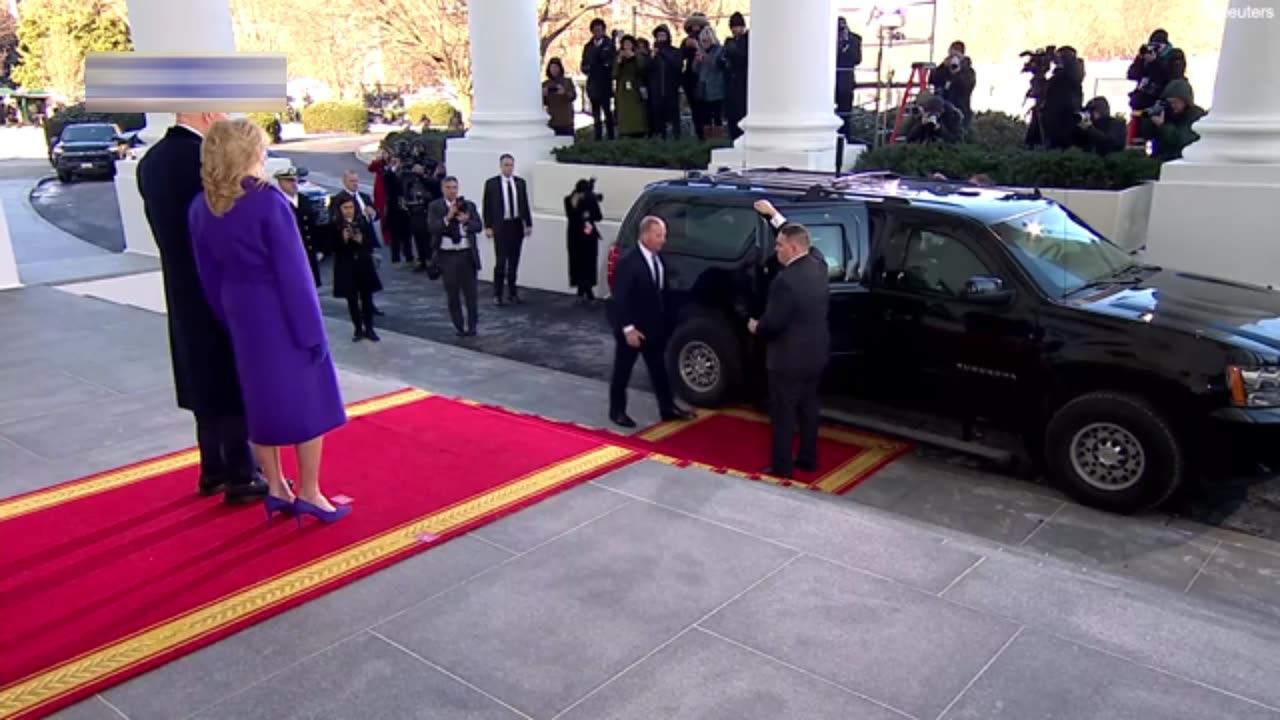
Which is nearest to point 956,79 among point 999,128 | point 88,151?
point 999,128

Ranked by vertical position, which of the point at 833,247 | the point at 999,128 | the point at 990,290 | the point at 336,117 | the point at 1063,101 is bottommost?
the point at 990,290

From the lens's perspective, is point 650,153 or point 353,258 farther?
point 650,153

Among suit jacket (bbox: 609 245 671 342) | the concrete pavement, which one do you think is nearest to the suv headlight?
the concrete pavement

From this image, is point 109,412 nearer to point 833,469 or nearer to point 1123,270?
point 833,469

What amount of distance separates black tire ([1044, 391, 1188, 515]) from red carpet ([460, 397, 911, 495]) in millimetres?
1273

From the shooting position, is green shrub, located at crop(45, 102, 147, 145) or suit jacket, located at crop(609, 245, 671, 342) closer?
suit jacket, located at crop(609, 245, 671, 342)

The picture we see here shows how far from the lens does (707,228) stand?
26.7ft

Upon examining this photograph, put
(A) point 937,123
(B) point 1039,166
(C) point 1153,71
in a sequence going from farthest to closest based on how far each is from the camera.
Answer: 1. (A) point 937,123
2. (C) point 1153,71
3. (B) point 1039,166

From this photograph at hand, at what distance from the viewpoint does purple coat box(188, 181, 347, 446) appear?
12.7 feet

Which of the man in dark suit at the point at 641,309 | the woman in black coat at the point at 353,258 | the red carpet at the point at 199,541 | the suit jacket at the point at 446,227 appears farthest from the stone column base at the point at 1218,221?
the woman in black coat at the point at 353,258

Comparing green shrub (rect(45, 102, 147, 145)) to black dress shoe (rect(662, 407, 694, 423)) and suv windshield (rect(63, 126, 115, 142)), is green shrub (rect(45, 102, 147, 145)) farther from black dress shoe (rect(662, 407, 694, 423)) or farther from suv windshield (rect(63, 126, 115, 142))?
black dress shoe (rect(662, 407, 694, 423))

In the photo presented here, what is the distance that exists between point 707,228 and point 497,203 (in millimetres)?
4864

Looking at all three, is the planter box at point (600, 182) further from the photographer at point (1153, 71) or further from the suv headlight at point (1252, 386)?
the suv headlight at point (1252, 386)
